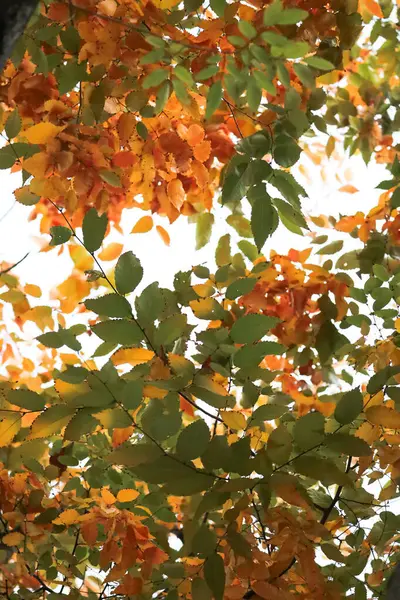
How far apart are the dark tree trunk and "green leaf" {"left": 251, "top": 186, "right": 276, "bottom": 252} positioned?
2.22 feet

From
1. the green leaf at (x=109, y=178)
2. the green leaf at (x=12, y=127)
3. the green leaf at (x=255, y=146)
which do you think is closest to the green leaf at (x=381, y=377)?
the green leaf at (x=255, y=146)

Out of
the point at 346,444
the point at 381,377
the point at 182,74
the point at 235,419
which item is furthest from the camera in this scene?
the point at 182,74

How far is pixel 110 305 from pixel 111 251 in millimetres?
781

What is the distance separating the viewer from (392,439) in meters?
1.61

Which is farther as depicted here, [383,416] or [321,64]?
[321,64]

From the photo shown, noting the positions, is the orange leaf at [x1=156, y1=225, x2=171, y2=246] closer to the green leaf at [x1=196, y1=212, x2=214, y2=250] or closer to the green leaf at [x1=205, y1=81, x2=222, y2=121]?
the green leaf at [x1=196, y1=212, x2=214, y2=250]

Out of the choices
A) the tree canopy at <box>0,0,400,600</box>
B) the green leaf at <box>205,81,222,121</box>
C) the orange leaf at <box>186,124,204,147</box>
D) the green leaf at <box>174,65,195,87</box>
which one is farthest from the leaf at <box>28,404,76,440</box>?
the orange leaf at <box>186,124,204,147</box>

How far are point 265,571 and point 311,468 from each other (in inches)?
20.1

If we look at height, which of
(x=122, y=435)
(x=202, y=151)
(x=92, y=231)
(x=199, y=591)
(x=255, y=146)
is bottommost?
(x=199, y=591)

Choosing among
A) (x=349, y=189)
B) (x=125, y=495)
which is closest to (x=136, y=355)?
(x=125, y=495)

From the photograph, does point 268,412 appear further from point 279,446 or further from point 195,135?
point 195,135

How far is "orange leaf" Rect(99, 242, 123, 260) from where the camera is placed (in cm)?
172

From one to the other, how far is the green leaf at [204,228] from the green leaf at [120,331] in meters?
1.10

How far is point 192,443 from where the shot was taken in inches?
33.4
